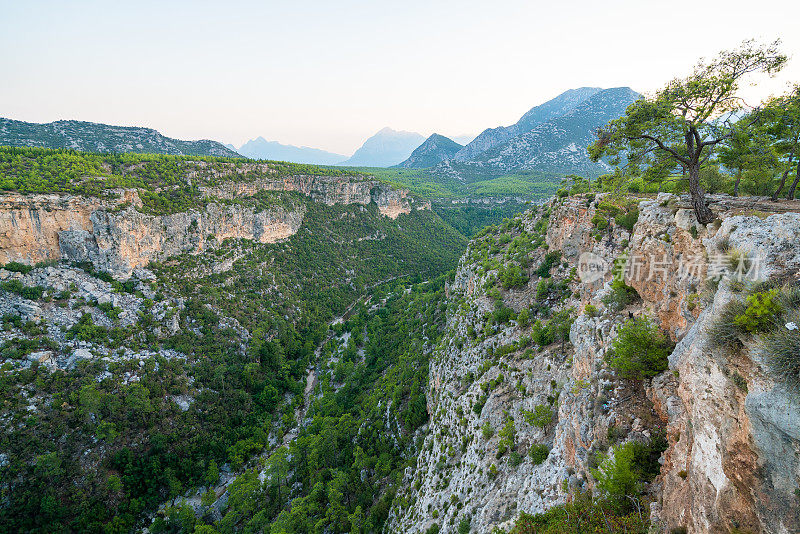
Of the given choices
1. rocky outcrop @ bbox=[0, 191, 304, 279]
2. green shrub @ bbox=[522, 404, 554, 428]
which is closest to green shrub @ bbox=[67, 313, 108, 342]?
rocky outcrop @ bbox=[0, 191, 304, 279]

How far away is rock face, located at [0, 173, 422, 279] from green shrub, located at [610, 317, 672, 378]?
60.3 metres

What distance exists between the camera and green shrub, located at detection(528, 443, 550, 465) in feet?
49.6

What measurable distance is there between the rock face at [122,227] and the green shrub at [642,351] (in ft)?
198

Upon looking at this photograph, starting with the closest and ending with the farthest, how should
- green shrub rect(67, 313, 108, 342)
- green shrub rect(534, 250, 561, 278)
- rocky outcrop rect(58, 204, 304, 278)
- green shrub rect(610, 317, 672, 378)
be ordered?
green shrub rect(610, 317, 672, 378)
green shrub rect(534, 250, 561, 278)
green shrub rect(67, 313, 108, 342)
rocky outcrop rect(58, 204, 304, 278)

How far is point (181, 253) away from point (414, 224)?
241 feet

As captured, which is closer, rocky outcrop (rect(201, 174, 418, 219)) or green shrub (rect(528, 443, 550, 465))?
green shrub (rect(528, 443, 550, 465))

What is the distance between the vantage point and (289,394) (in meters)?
53.8

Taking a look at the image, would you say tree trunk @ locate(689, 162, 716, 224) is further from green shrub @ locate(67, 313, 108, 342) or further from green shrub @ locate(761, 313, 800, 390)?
green shrub @ locate(67, 313, 108, 342)

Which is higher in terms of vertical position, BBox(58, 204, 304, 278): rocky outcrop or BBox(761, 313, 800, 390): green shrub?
BBox(761, 313, 800, 390): green shrub

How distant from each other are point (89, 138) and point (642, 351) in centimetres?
13775

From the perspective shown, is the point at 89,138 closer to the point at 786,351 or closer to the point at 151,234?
the point at 151,234

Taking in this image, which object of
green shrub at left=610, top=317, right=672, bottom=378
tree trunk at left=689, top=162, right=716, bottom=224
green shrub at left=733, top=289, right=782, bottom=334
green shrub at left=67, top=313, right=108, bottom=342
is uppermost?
tree trunk at left=689, top=162, right=716, bottom=224

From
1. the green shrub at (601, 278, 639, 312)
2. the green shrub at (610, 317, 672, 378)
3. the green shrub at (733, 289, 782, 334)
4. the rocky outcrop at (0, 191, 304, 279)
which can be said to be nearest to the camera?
the green shrub at (733, 289, 782, 334)

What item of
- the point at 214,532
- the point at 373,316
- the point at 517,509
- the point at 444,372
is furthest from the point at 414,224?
the point at 517,509
